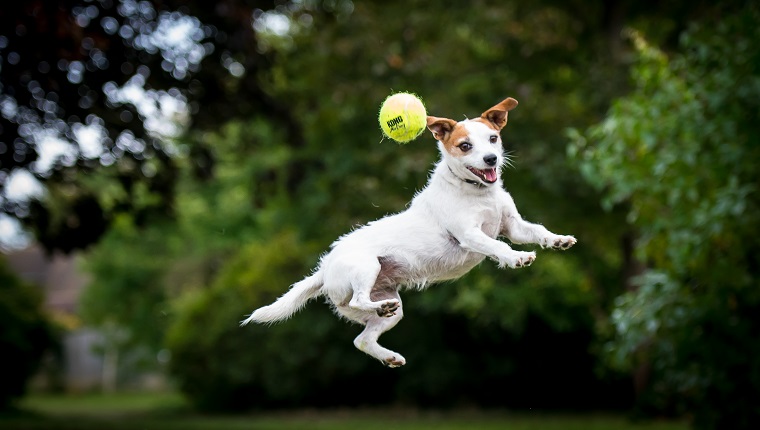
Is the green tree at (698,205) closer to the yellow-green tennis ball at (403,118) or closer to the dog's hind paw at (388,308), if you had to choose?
the yellow-green tennis ball at (403,118)

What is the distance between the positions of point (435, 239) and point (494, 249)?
1.06ft

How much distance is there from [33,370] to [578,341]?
1074 cm

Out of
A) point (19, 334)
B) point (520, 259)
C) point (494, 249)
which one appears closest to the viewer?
point (520, 259)

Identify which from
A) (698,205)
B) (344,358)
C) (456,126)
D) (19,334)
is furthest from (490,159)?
(19,334)

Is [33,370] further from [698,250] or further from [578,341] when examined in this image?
[698,250]

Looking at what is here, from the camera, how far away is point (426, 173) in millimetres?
10844

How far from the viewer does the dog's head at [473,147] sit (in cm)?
381

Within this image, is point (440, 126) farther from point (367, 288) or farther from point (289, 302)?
point (289, 302)

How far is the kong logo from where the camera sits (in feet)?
12.8

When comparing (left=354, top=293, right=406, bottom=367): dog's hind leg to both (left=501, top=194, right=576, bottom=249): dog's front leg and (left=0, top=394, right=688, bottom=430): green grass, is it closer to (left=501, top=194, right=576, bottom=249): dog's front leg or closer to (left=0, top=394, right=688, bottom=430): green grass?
(left=501, top=194, right=576, bottom=249): dog's front leg

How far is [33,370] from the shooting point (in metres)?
18.1

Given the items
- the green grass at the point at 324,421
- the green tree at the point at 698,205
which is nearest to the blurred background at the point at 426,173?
the green tree at the point at 698,205

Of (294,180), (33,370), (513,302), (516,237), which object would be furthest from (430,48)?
(33,370)

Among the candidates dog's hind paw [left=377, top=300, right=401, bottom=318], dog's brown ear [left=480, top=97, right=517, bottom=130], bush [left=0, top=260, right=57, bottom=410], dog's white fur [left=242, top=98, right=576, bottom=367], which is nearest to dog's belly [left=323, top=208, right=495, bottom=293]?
dog's white fur [left=242, top=98, right=576, bottom=367]
